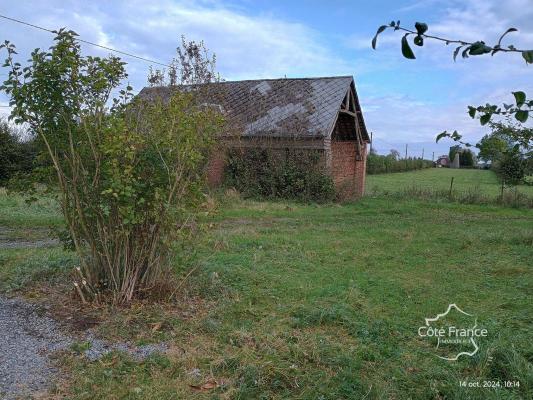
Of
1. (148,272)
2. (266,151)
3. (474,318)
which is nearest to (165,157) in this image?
(148,272)

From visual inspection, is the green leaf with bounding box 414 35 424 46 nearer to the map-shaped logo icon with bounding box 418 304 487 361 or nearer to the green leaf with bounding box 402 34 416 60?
the green leaf with bounding box 402 34 416 60

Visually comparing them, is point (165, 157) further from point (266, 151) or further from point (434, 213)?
point (266, 151)

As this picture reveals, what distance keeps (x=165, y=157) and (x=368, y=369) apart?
2768mm

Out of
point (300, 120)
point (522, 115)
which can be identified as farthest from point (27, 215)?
point (522, 115)

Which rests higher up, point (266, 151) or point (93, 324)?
point (266, 151)

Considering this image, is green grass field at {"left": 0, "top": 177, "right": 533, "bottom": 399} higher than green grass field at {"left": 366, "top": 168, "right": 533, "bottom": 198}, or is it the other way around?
green grass field at {"left": 366, "top": 168, "right": 533, "bottom": 198}

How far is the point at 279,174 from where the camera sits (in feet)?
60.0

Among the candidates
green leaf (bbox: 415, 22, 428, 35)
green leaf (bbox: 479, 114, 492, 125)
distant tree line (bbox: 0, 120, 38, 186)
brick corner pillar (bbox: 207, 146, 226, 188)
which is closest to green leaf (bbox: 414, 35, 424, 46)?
green leaf (bbox: 415, 22, 428, 35)

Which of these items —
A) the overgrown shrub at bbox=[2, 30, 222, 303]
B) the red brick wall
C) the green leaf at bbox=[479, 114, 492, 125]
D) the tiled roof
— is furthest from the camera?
the red brick wall

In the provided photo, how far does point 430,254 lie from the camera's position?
27.4ft

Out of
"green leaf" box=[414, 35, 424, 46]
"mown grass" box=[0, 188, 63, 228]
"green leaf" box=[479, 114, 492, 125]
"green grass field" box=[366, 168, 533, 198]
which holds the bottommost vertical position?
"mown grass" box=[0, 188, 63, 228]

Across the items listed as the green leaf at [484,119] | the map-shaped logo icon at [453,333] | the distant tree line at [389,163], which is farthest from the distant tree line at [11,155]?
the distant tree line at [389,163]

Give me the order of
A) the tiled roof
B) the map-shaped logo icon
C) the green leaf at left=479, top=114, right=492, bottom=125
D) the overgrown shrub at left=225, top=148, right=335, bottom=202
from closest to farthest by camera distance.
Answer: the green leaf at left=479, top=114, right=492, bottom=125 → the map-shaped logo icon → the overgrown shrub at left=225, top=148, right=335, bottom=202 → the tiled roof

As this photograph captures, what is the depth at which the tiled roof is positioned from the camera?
1867 cm
